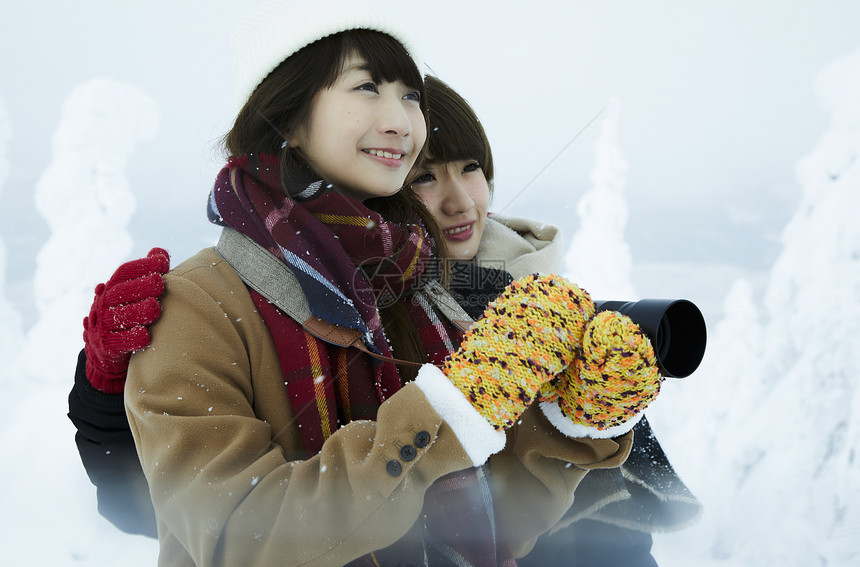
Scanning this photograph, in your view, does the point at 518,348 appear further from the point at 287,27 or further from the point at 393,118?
the point at 287,27

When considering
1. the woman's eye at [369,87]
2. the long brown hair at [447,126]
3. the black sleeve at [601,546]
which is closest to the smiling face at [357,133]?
the woman's eye at [369,87]

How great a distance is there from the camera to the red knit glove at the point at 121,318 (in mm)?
823

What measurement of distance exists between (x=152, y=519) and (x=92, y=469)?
6.1 inches

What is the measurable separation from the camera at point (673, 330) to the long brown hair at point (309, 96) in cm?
41

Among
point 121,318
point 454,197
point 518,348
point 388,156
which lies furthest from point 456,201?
point 121,318

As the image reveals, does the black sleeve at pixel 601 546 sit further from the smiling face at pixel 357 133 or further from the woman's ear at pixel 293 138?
the woman's ear at pixel 293 138

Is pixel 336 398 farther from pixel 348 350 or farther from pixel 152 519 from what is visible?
pixel 152 519

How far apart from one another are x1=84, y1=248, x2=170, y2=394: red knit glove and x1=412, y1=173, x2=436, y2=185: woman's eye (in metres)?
0.72

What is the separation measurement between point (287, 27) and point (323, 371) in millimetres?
590

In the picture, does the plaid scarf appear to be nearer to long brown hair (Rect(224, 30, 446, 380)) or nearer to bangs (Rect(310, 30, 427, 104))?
long brown hair (Rect(224, 30, 446, 380))

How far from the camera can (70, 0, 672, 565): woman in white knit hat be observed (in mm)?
745

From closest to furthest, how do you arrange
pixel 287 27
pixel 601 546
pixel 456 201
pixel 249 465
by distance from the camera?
pixel 249 465 → pixel 287 27 → pixel 601 546 → pixel 456 201

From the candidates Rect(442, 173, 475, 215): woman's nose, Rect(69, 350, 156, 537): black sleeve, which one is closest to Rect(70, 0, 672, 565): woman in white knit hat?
Rect(69, 350, 156, 537): black sleeve

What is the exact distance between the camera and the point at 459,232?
1.50m
